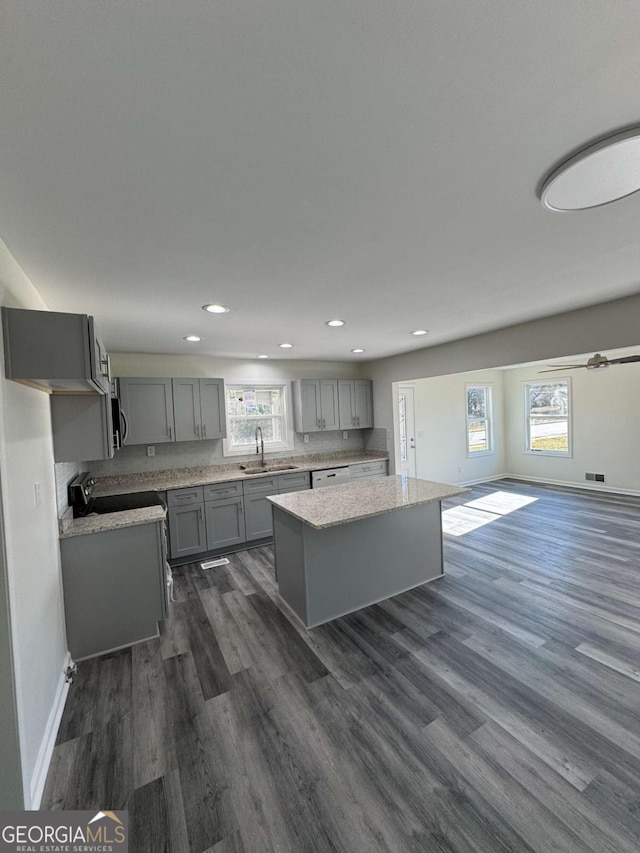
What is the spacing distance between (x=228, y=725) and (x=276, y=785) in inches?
16.4

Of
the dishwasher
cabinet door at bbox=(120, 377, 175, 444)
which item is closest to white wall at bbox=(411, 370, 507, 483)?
the dishwasher

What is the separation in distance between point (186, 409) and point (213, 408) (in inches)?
12.8

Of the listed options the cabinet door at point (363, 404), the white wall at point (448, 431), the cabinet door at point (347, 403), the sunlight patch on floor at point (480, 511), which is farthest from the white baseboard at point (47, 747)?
the white wall at point (448, 431)

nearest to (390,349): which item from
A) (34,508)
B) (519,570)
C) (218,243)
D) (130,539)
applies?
(519,570)

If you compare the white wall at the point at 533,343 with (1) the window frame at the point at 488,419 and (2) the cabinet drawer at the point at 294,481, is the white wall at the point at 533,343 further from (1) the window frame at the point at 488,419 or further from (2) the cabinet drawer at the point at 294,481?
(1) the window frame at the point at 488,419

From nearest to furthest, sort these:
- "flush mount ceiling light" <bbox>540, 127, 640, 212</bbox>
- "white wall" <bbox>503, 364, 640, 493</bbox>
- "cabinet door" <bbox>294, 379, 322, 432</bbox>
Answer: "flush mount ceiling light" <bbox>540, 127, 640, 212</bbox> → "cabinet door" <bbox>294, 379, 322, 432</bbox> → "white wall" <bbox>503, 364, 640, 493</bbox>

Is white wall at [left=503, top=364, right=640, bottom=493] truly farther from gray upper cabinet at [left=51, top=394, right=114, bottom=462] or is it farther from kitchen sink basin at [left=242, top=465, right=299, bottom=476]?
gray upper cabinet at [left=51, top=394, right=114, bottom=462]

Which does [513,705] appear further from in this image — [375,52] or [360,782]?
[375,52]

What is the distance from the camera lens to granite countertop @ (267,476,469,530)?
2.36m

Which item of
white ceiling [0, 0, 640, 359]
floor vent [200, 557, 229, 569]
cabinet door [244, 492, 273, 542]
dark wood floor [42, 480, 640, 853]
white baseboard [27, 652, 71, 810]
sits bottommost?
floor vent [200, 557, 229, 569]

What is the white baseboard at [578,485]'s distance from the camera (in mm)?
5777

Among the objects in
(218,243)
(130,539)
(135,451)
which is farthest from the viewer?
(135,451)

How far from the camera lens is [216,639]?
8.19ft

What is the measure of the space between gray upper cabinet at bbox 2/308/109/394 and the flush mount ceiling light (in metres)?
2.13
